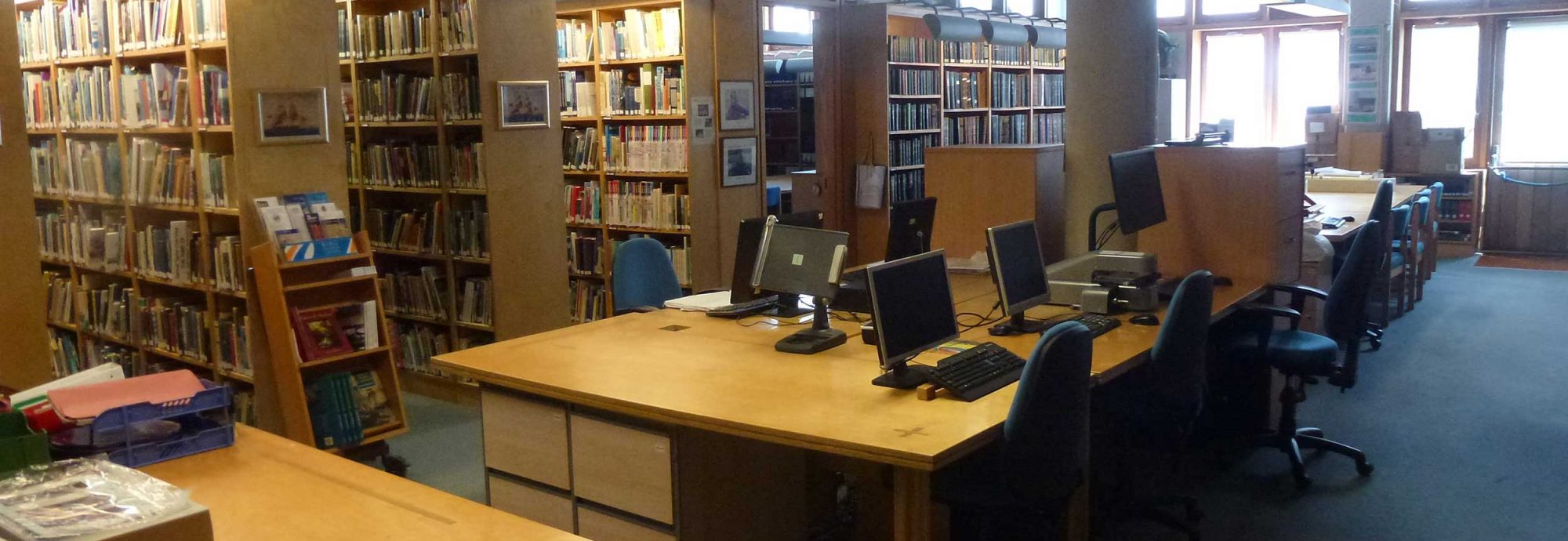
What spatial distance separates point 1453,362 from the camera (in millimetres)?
7066

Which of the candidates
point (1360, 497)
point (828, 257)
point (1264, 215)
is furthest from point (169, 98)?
point (1360, 497)

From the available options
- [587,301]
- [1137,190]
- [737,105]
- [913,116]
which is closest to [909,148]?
[913,116]

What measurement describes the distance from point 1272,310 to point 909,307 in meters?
2.21

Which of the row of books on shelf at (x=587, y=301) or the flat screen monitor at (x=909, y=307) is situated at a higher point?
the flat screen monitor at (x=909, y=307)

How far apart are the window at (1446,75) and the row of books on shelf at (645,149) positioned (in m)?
8.76

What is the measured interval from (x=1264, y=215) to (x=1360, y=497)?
129 cm

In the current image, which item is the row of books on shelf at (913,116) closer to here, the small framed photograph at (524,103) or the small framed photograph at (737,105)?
the small framed photograph at (737,105)

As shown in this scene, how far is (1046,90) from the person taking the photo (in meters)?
12.3

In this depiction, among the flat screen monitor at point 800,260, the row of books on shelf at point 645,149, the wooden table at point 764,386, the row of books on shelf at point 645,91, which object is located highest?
the row of books on shelf at point 645,91

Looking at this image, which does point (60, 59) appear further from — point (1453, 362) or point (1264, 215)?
point (1453, 362)

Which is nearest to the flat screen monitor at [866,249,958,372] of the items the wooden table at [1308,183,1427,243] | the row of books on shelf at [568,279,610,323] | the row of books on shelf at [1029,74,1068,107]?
the wooden table at [1308,183,1427,243]

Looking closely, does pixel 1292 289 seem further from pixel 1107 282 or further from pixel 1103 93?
pixel 1103 93

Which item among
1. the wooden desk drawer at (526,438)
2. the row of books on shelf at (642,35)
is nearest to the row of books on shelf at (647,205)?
the row of books on shelf at (642,35)

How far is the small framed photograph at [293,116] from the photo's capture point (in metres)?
4.86
